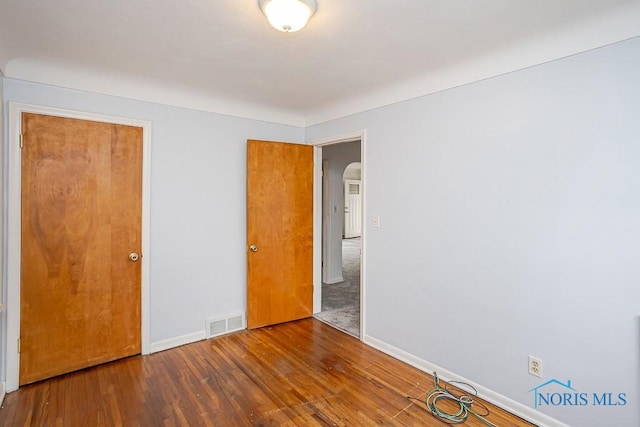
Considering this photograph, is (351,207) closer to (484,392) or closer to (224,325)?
(224,325)

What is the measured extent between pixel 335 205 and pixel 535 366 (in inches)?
140

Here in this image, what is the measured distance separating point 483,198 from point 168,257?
2.68 m

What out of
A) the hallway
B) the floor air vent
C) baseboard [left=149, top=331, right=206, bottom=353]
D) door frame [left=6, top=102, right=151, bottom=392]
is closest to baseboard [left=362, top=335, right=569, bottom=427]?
the hallway

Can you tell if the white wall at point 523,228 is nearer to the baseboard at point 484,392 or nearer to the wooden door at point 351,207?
the baseboard at point 484,392

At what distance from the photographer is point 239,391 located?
2260 millimetres

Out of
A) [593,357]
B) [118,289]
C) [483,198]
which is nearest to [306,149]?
[483,198]

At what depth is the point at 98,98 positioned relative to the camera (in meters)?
2.56

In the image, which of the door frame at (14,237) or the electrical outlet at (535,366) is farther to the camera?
A: the door frame at (14,237)

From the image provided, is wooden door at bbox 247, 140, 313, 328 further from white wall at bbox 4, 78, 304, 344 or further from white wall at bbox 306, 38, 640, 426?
white wall at bbox 306, 38, 640, 426

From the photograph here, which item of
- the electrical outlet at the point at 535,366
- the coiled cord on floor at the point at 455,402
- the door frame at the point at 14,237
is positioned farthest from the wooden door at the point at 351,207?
the door frame at the point at 14,237

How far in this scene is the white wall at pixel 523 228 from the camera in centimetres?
167

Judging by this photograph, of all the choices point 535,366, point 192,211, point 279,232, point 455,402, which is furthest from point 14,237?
point 535,366

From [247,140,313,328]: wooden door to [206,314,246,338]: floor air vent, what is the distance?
0.34 ft

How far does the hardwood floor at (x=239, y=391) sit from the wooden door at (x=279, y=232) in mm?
578
